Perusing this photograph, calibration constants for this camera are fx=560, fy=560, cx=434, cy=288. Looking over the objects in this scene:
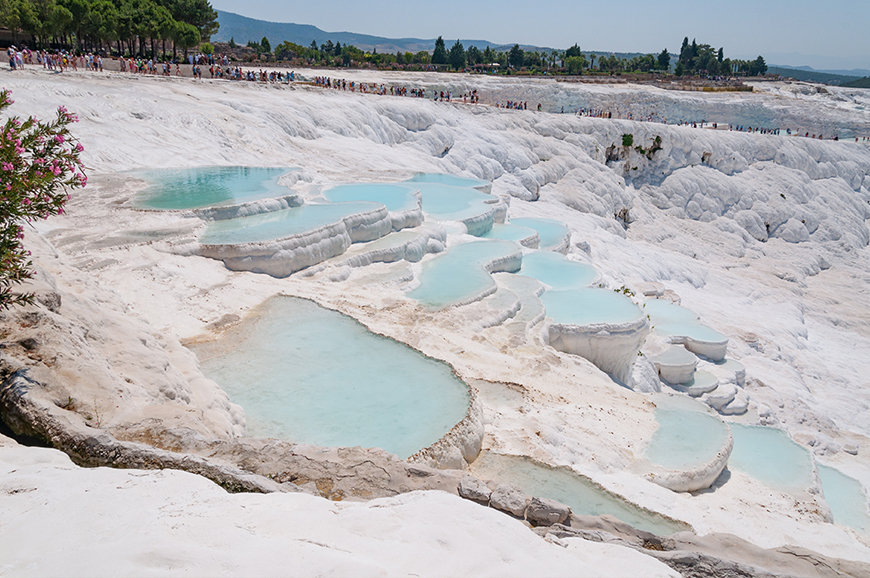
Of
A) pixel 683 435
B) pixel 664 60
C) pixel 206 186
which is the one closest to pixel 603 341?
pixel 683 435

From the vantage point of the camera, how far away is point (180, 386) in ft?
16.0

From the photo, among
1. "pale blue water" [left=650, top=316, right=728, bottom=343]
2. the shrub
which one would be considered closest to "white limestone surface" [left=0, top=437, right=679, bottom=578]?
the shrub

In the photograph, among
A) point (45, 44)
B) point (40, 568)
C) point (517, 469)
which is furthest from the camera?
point (45, 44)

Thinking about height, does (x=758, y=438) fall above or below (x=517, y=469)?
below

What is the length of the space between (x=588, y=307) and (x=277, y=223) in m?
6.16

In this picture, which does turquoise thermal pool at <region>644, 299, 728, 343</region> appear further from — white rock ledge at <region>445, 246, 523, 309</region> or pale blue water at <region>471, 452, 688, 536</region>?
pale blue water at <region>471, 452, 688, 536</region>

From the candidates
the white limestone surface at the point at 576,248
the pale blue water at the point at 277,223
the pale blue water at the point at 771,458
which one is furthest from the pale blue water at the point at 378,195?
the pale blue water at the point at 771,458

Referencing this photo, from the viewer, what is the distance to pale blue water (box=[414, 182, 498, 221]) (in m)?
14.0

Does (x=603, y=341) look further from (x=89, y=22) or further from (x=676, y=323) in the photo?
(x=89, y=22)

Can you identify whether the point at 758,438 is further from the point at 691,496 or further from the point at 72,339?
the point at 72,339

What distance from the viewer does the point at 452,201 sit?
603 inches

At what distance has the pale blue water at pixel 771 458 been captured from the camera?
8117 millimetres

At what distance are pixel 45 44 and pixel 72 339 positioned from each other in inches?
1299

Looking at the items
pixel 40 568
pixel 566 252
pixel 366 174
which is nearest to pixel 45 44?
pixel 366 174
